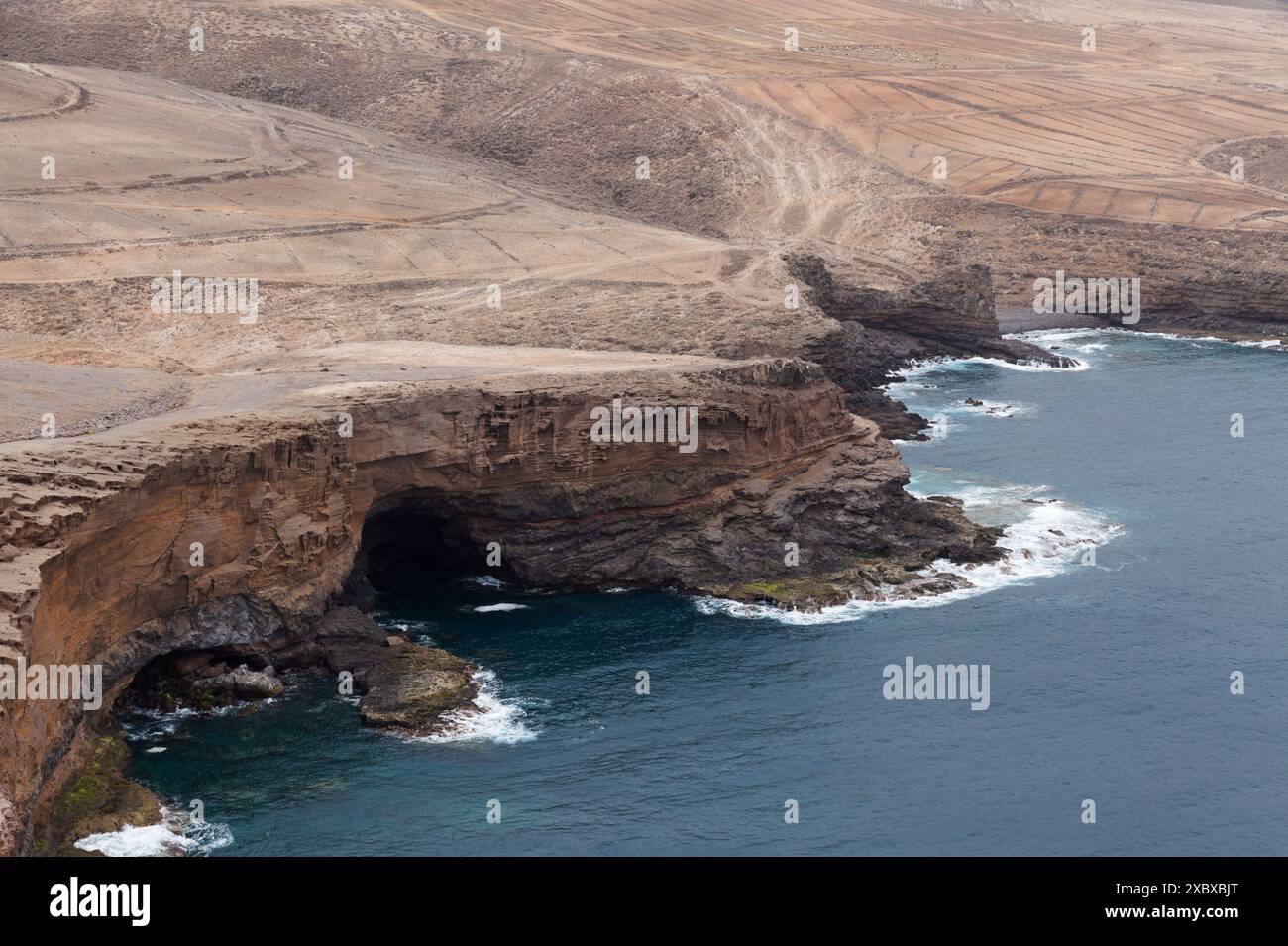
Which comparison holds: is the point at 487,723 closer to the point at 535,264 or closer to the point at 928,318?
the point at 535,264

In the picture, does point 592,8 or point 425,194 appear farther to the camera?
point 592,8

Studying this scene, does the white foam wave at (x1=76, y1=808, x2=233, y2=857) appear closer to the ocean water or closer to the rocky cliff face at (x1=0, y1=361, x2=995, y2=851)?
the ocean water

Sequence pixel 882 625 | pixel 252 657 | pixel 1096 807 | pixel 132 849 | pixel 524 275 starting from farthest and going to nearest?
pixel 524 275 → pixel 882 625 → pixel 252 657 → pixel 1096 807 → pixel 132 849

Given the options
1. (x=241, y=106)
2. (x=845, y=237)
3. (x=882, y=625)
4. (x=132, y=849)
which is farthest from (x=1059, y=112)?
(x=132, y=849)

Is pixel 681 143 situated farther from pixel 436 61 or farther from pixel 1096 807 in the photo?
pixel 1096 807

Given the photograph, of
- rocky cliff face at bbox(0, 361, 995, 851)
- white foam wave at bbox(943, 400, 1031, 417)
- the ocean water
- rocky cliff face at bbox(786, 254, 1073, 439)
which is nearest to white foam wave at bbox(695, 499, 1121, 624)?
the ocean water
